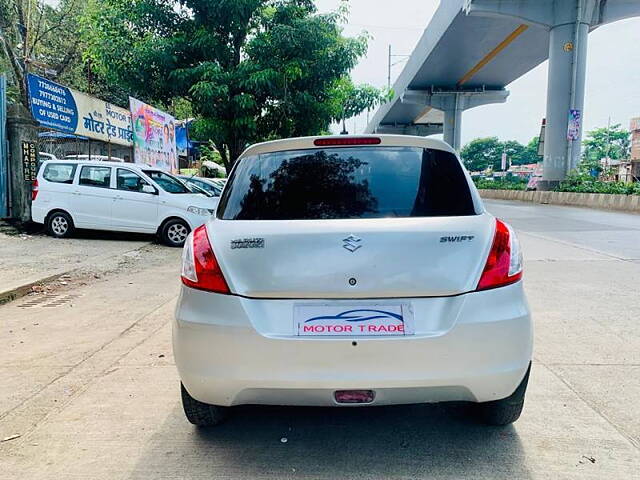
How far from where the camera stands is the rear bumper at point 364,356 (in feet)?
7.50

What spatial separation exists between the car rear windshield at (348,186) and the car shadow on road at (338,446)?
113 cm

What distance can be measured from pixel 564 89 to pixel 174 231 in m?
20.0

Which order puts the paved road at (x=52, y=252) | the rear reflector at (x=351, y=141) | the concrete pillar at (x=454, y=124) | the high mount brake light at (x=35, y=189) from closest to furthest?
1. the rear reflector at (x=351, y=141)
2. the paved road at (x=52, y=252)
3. the high mount brake light at (x=35, y=189)
4. the concrete pillar at (x=454, y=124)

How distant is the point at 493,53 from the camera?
111 feet

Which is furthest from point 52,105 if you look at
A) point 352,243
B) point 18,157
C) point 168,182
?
point 352,243

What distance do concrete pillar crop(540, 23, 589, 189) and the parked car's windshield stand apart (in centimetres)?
1902

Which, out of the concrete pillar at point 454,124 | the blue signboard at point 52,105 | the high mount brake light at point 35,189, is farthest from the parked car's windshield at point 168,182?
the concrete pillar at point 454,124

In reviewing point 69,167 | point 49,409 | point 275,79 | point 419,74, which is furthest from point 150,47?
point 419,74

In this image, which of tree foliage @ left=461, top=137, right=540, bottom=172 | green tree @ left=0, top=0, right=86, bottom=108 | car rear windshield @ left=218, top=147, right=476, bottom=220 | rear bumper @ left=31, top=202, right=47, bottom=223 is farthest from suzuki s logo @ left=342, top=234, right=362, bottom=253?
tree foliage @ left=461, top=137, right=540, bottom=172

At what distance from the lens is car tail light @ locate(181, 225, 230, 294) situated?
246 cm

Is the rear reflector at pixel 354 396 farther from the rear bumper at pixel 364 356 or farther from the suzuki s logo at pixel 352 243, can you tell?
the suzuki s logo at pixel 352 243

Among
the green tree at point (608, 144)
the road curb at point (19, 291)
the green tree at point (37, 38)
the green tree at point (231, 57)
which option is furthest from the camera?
the green tree at point (608, 144)

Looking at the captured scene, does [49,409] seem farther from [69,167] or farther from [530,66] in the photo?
[530,66]

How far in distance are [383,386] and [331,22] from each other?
1335 centimetres
